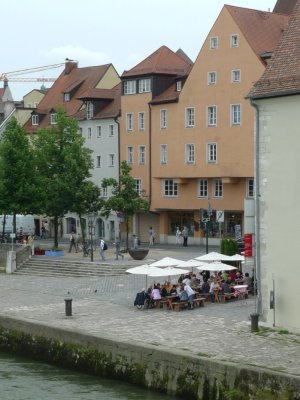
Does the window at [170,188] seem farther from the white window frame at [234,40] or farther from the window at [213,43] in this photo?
the white window frame at [234,40]

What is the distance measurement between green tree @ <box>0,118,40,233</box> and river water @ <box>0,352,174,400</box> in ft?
92.4

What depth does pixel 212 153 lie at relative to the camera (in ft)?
215

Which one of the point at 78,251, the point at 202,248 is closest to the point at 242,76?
the point at 202,248

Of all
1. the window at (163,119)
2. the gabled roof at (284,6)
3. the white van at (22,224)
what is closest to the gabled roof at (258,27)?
the gabled roof at (284,6)

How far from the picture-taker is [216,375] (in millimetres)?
23297

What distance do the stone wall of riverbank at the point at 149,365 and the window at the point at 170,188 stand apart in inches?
1491

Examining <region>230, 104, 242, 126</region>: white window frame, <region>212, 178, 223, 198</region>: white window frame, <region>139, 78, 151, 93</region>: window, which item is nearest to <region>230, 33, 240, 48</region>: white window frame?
<region>230, 104, 242, 126</region>: white window frame

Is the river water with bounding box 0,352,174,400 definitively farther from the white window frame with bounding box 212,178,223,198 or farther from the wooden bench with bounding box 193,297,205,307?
the white window frame with bounding box 212,178,223,198

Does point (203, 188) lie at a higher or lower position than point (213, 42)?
lower

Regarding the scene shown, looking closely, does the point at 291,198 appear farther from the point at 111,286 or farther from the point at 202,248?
the point at 202,248

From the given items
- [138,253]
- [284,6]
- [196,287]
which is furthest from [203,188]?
[196,287]

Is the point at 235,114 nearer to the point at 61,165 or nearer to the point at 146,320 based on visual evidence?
the point at 61,165

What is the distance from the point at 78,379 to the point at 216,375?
6.07m

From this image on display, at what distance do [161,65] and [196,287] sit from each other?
3814 centimetres
